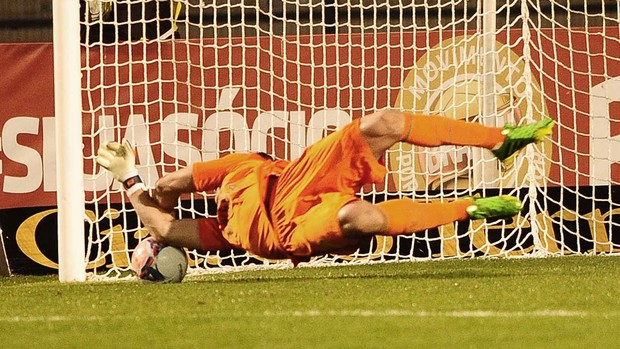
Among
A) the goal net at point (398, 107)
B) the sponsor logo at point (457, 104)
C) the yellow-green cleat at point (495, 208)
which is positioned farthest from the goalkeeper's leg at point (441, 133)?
the sponsor logo at point (457, 104)

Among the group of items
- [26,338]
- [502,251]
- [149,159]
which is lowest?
[502,251]

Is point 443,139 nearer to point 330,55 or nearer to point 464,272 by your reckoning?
point 464,272

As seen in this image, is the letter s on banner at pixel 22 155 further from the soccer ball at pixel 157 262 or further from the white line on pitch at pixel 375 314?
the white line on pitch at pixel 375 314

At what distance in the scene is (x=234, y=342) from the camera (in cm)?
395

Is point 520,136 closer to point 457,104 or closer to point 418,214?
point 418,214

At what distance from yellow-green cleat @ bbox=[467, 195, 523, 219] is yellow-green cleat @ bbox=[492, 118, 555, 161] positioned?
0.59 feet

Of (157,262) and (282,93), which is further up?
(282,93)

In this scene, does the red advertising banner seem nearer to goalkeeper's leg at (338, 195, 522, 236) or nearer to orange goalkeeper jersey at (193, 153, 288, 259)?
orange goalkeeper jersey at (193, 153, 288, 259)

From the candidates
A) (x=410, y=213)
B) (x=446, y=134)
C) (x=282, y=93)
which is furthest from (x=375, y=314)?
(x=282, y=93)


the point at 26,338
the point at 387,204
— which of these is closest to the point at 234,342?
the point at 26,338

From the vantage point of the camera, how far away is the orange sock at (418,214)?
5.43 metres

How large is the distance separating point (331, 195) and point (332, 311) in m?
0.97

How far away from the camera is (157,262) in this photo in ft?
19.3

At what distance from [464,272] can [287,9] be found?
11.7 ft
